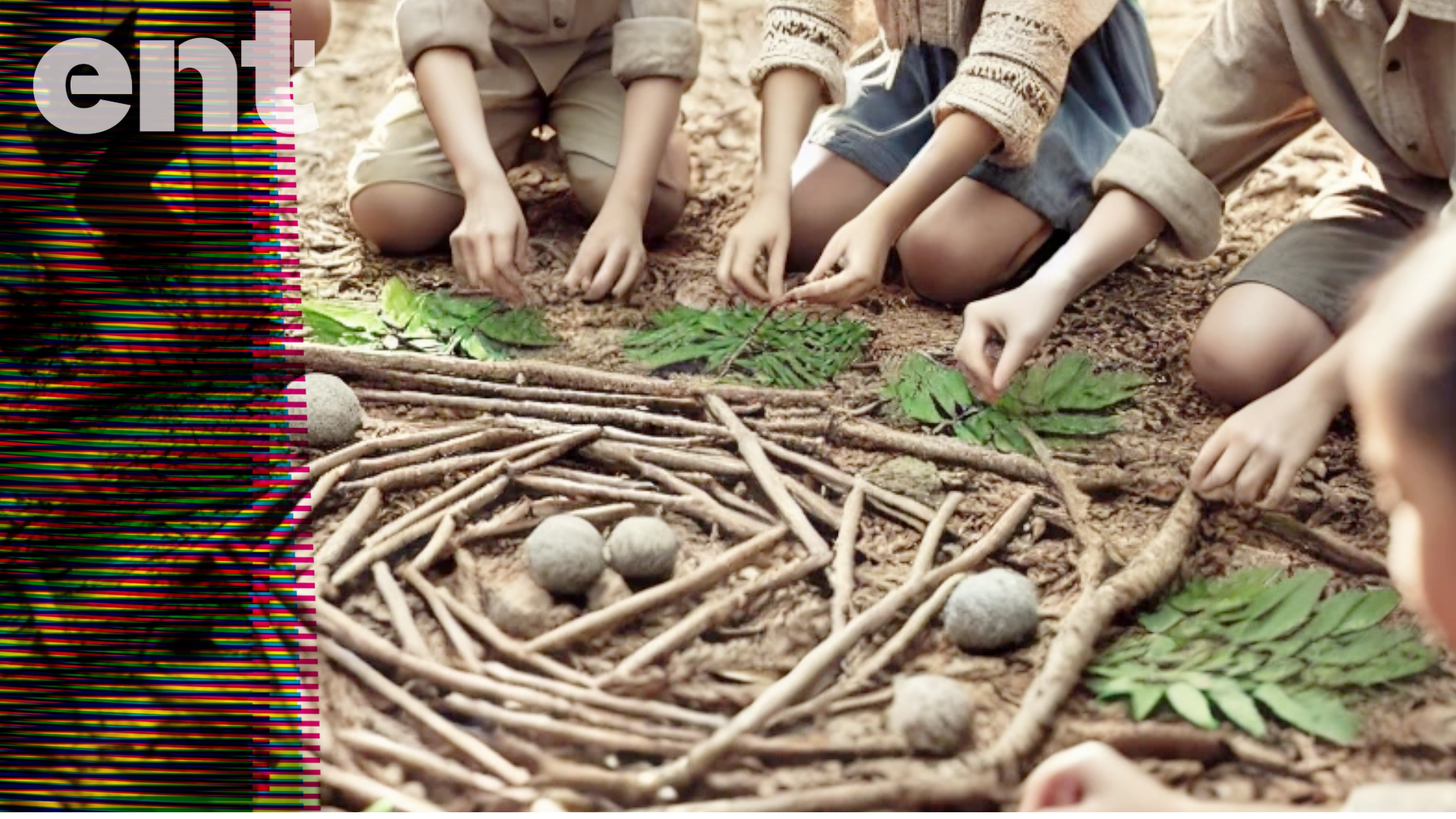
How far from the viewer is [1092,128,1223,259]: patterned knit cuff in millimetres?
2039

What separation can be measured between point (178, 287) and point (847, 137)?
1.27 metres

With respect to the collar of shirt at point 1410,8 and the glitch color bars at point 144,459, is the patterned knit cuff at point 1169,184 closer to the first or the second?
the collar of shirt at point 1410,8

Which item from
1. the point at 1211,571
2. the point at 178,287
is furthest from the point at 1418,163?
the point at 178,287

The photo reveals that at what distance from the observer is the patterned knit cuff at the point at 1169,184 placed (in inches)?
80.3

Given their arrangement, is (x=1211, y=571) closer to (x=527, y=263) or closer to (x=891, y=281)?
(x=891, y=281)

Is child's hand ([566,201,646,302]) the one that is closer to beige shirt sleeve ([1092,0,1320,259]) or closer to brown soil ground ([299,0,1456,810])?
brown soil ground ([299,0,1456,810])

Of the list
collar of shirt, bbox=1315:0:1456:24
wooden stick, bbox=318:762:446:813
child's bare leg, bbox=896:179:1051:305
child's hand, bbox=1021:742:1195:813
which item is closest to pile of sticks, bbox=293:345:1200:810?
wooden stick, bbox=318:762:446:813

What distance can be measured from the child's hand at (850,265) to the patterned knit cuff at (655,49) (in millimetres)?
562

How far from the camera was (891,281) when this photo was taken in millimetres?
2430

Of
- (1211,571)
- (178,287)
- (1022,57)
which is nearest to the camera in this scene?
(1211,571)

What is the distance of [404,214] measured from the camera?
247cm

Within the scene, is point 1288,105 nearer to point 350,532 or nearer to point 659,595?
point 659,595

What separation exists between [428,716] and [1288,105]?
1.62 m

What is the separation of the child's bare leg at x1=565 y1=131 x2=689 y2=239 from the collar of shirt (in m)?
1.19
